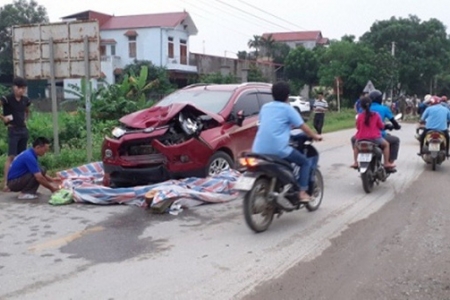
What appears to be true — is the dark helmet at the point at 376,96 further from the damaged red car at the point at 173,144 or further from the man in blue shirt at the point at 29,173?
the man in blue shirt at the point at 29,173

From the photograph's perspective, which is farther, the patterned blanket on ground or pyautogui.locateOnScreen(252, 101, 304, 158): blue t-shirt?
the patterned blanket on ground

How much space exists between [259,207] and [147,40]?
40.5 meters

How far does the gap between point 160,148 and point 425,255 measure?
4191mm

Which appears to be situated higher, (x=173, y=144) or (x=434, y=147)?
(x=173, y=144)

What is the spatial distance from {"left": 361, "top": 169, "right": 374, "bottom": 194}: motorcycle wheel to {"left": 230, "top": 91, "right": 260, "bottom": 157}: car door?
2062 mm

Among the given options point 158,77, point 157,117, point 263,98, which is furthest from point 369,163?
point 158,77

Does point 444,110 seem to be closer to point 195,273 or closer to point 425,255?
point 425,255

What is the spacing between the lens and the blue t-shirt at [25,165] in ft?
27.1

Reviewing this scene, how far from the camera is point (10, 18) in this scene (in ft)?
184

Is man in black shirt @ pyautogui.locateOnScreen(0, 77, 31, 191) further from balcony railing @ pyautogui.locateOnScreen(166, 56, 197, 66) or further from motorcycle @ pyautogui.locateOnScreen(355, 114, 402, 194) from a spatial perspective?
balcony railing @ pyautogui.locateOnScreen(166, 56, 197, 66)

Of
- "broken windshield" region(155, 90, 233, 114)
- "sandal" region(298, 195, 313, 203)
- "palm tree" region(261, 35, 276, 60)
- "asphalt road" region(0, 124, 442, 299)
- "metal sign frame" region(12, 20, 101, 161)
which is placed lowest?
"asphalt road" region(0, 124, 442, 299)

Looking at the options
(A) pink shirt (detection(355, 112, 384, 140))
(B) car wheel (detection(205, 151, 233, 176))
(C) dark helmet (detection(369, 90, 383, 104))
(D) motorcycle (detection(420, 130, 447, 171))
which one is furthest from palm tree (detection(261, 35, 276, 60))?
(B) car wheel (detection(205, 151, 233, 176))

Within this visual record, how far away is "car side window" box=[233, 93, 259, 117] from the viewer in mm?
9953

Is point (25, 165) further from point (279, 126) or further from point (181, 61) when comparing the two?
point (181, 61)
